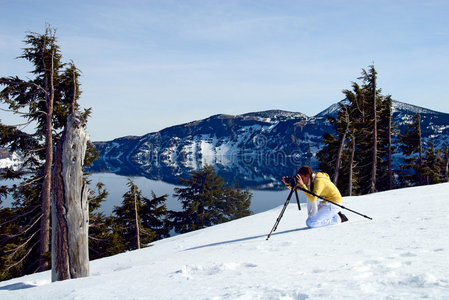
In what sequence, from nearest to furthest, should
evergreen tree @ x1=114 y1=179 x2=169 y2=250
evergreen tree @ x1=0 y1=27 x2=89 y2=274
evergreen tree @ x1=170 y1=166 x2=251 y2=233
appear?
evergreen tree @ x1=0 y1=27 x2=89 y2=274 → evergreen tree @ x1=114 y1=179 x2=169 y2=250 → evergreen tree @ x1=170 y1=166 x2=251 y2=233

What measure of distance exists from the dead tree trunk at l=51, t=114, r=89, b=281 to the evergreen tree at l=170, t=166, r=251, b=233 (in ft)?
99.4

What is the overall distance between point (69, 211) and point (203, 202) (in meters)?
34.6

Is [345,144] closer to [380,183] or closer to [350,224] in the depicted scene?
[380,183]

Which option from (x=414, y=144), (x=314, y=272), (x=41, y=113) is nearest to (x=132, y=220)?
(x=41, y=113)

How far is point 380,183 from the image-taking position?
32781mm

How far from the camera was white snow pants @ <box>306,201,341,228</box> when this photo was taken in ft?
24.1

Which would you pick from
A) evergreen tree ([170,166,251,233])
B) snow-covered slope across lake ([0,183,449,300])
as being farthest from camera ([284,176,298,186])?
evergreen tree ([170,166,251,233])

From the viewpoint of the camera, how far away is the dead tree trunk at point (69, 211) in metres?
6.21

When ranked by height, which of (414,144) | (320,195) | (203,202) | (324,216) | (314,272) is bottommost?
(203,202)

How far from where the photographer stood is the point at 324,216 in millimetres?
7352

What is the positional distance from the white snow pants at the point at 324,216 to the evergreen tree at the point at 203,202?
29.9m

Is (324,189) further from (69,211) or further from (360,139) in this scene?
(360,139)

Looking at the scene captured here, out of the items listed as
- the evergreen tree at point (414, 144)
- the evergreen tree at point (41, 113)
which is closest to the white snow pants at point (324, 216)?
A: the evergreen tree at point (41, 113)

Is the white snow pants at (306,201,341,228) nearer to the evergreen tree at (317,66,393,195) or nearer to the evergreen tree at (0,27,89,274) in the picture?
the evergreen tree at (0,27,89,274)
